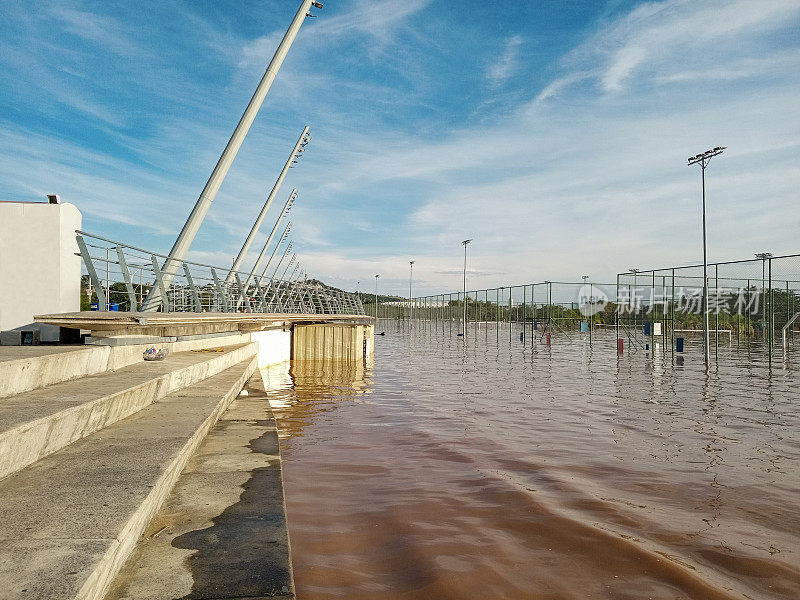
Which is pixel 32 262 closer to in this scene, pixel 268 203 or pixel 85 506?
pixel 85 506

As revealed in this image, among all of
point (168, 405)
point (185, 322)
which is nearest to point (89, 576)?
point (168, 405)

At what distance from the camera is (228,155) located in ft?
47.3

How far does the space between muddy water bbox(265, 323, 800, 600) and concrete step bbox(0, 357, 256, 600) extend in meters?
1.12

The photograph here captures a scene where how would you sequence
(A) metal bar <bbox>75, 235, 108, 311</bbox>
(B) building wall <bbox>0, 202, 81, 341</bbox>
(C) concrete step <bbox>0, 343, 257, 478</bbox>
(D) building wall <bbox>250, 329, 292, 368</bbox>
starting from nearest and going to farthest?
(C) concrete step <bbox>0, 343, 257, 478</bbox> → (A) metal bar <bbox>75, 235, 108, 311</bbox> → (B) building wall <bbox>0, 202, 81, 341</bbox> → (D) building wall <bbox>250, 329, 292, 368</bbox>

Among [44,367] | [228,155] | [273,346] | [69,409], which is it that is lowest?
[273,346]

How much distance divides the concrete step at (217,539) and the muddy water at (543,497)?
16.4 inches

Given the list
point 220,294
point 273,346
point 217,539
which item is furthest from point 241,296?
point 217,539

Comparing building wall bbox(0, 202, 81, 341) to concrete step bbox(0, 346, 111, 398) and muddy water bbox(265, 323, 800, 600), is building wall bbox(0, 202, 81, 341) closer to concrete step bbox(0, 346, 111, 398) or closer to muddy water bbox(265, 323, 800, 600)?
concrete step bbox(0, 346, 111, 398)

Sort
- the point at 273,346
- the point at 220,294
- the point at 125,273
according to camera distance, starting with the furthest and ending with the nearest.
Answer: the point at 273,346 → the point at 220,294 → the point at 125,273

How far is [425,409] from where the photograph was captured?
1132 cm

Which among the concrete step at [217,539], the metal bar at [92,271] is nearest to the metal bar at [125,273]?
the metal bar at [92,271]

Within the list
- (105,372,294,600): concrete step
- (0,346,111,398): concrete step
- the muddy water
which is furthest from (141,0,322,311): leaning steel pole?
(105,372,294,600): concrete step

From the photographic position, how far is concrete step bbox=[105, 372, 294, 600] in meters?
2.76

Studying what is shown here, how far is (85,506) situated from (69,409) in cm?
125
